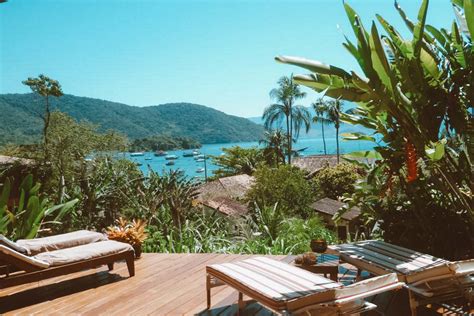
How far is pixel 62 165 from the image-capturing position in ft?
58.1

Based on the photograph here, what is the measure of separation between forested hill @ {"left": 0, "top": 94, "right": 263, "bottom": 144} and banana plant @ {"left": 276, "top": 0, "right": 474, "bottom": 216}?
2124 cm

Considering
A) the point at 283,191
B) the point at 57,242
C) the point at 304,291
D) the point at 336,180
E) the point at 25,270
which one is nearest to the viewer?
the point at 304,291

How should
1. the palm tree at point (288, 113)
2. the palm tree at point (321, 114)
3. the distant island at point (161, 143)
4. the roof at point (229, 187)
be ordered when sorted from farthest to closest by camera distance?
1. the distant island at point (161, 143)
2. the palm tree at point (321, 114)
3. the palm tree at point (288, 113)
4. the roof at point (229, 187)

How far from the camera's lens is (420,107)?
334cm

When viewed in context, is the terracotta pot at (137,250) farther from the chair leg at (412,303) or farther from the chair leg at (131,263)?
the chair leg at (412,303)

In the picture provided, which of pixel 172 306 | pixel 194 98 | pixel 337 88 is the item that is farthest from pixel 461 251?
pixel 194 98

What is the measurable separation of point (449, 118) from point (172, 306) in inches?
111

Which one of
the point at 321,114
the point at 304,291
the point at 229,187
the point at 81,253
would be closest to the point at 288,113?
the point at 321,114

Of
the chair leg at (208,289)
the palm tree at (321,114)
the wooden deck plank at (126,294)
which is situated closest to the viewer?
the chair leg at (208,289)

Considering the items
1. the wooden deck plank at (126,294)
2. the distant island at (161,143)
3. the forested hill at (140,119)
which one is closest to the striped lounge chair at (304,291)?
the wooden deck plank at (126,294)

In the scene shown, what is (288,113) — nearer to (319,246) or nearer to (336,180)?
(336,180)

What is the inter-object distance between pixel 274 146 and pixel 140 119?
30.7 m

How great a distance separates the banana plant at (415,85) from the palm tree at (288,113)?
43.1 metres

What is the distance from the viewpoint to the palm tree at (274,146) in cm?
4712
